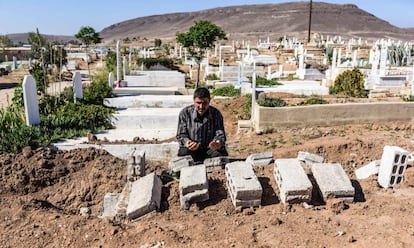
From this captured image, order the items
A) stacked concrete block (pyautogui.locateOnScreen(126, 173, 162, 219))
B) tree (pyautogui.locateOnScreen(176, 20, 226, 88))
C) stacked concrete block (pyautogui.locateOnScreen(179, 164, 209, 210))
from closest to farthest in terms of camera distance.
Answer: stacked concrete block (pyautogui.locateOnScreen(126, 173, 162, 219)) → stacked concrete block (pyautogui.locateOnScreen(179, 164, 209, 210)) → tree (pyautogui.locateOnScreen(176, 20, 226, 88))

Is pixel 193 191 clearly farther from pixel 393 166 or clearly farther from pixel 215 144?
pixel 393 166

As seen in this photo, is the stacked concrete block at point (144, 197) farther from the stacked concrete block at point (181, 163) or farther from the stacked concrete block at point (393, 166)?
the stacked concrete block at point (393, 166)

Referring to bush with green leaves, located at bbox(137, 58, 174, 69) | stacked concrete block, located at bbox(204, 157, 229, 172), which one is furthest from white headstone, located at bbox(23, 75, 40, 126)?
bush with green leaves, located at bbox(137, 58, 174, 69)

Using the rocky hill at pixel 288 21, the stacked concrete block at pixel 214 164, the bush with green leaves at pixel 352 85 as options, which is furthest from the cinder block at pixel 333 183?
the rocky hill at pixel 288 21

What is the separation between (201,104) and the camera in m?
4.20

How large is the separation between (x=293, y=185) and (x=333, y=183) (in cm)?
47

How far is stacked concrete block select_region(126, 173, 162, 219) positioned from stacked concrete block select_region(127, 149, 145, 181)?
0.30 m

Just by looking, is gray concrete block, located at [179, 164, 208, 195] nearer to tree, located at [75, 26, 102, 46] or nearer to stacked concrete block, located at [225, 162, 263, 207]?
stacked concrete block, located at [225, 162, 263, 207]

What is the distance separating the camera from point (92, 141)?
24.7 ft

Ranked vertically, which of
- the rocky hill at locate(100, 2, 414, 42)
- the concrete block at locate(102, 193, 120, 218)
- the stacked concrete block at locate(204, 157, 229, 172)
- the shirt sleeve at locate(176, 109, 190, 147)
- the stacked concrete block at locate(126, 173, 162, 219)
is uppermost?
the rocky hill at locate(100, 2, 414, 42)

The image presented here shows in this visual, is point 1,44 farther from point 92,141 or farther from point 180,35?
point 92,141

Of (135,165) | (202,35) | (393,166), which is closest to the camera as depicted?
(393,166)

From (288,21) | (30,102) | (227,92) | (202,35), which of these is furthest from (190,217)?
(288,21)

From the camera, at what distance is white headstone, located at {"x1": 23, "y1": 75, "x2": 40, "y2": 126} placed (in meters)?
7.48
